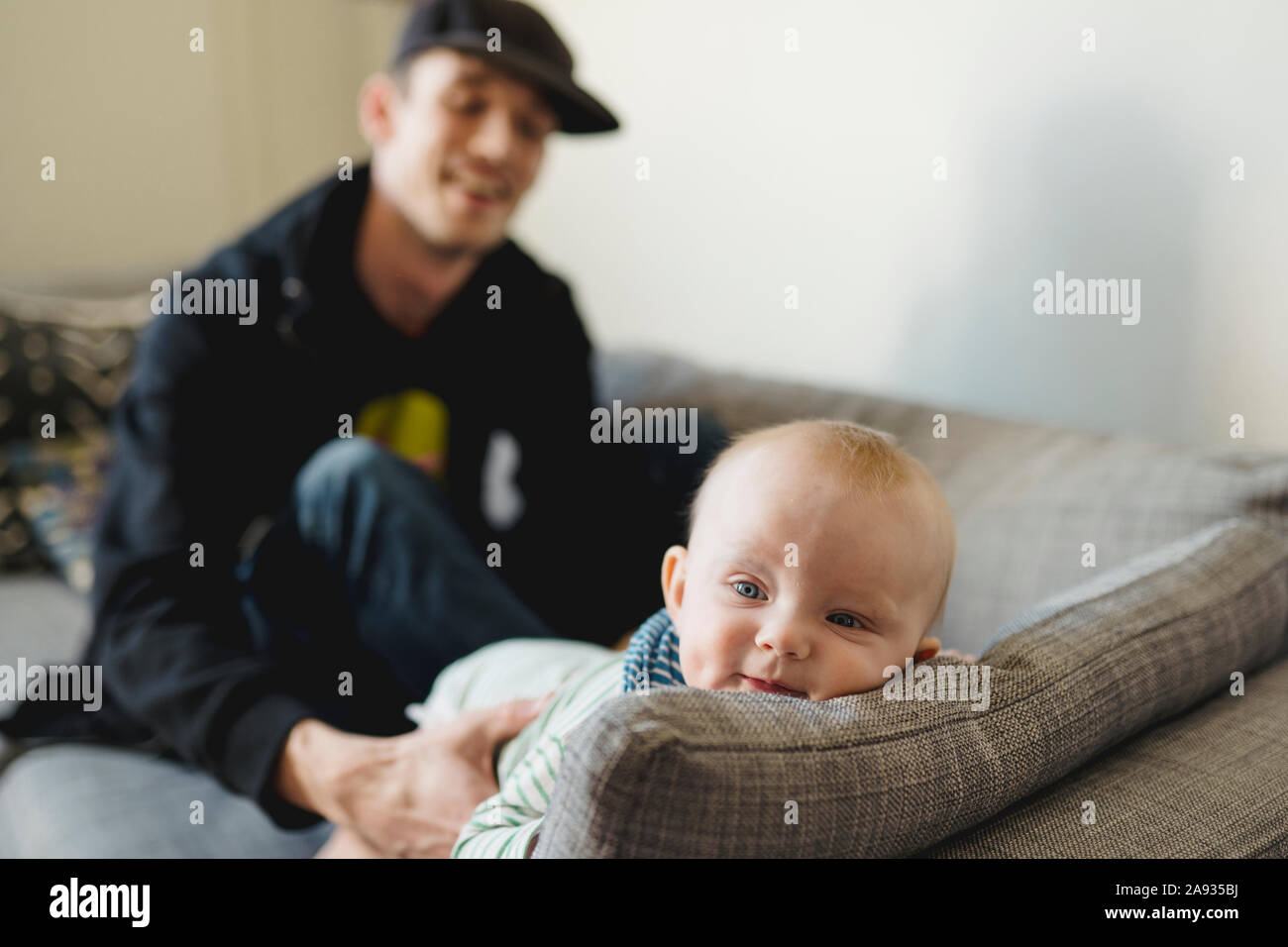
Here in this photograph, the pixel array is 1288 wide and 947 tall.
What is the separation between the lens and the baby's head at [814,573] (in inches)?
29.1

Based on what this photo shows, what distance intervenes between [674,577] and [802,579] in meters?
0.13

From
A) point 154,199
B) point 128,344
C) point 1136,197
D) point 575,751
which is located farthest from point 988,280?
point 154,199

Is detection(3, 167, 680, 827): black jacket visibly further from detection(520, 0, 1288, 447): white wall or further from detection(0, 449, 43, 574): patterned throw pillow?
detection(0, 449, 43, 574): patterned throw pillow

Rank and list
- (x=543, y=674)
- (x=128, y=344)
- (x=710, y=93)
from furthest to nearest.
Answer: (x=128, y=344) < (x=710, y=93) < (x=543, y=674)

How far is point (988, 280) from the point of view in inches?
60.3

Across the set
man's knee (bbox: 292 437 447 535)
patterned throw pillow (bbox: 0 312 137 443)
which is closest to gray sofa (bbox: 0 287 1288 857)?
man's knee (bbox: 292 437 447 535)

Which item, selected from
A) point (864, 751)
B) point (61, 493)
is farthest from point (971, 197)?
point (61, 493)

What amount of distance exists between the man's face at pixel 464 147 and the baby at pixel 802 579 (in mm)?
929

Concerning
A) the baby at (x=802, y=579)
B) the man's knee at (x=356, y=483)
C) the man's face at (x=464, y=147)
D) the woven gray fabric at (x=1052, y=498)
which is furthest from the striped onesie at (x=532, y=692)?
the man's face at (x=464, y=147)

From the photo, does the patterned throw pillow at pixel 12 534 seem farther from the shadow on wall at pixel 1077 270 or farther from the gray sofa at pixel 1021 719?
the shadow on wall at pixel 1077 270

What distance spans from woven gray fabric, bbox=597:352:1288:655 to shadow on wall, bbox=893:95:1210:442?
0.14 meters

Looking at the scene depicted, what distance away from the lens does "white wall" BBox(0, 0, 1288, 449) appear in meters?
1.29
